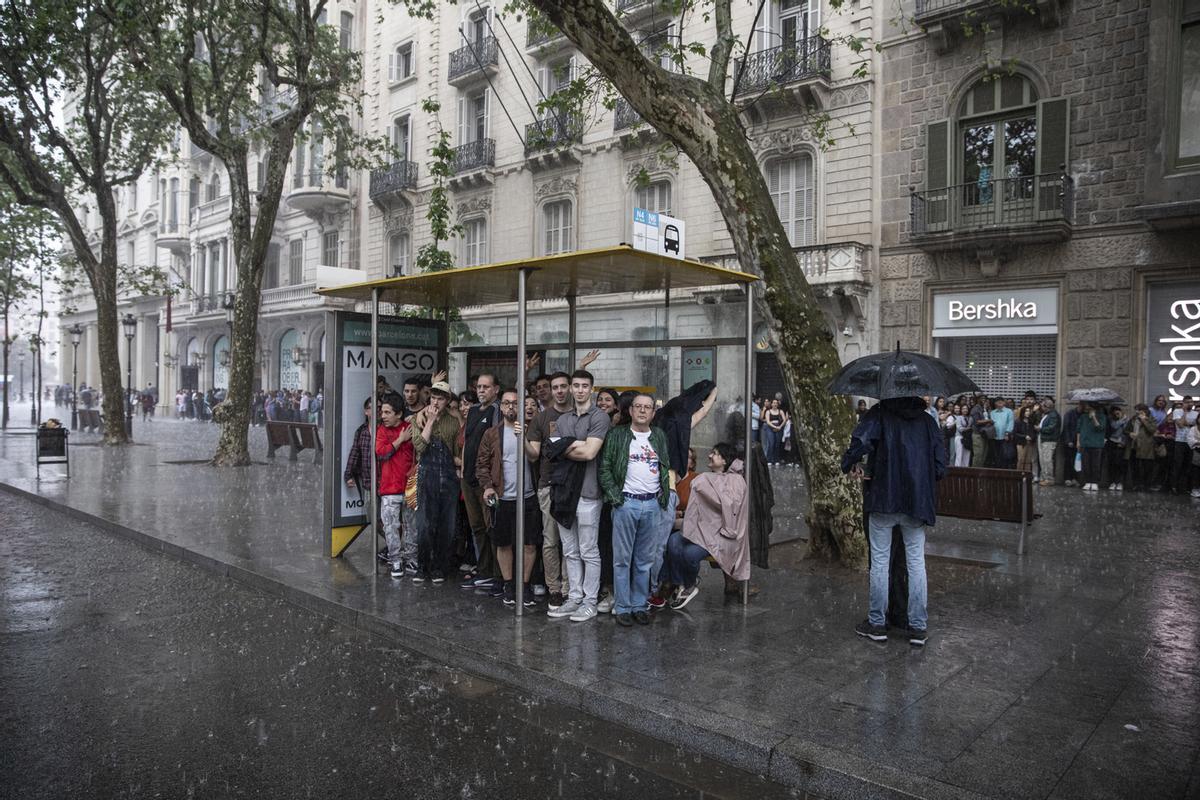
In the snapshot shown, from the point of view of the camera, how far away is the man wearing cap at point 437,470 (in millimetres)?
7391

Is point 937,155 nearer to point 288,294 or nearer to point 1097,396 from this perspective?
point 1097,396

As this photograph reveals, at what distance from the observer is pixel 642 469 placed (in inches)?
242

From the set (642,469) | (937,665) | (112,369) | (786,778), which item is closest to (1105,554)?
(937,665)

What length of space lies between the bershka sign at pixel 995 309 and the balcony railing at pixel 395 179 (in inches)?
782

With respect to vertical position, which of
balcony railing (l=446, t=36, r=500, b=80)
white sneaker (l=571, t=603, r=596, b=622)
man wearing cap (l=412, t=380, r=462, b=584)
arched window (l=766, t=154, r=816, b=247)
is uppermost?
balcony railing (l=446, t=36, r=500, b=80)

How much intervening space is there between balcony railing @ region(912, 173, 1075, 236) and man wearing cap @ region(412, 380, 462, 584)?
13965mm

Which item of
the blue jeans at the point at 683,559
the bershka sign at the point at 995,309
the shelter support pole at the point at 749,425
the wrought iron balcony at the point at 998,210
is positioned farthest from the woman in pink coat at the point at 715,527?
the bershka sign at the point at 995,309

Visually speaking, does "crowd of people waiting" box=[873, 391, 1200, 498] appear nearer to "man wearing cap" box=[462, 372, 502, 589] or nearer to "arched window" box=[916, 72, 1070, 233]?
"arched window" box=[916, 72, 1070, 233]

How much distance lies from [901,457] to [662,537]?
193 centimetres

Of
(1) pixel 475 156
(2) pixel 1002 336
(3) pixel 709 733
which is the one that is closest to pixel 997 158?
(2) pixel 1002 336

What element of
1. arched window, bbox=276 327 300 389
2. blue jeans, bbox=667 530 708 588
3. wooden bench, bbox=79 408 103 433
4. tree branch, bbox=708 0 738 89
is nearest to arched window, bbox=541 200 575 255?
arched window, bbox=276 327 300 389

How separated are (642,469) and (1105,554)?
19.6 feet

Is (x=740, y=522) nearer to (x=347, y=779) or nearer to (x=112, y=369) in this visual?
(x=347, y=779)

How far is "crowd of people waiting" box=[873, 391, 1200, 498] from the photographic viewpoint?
14.4 meters
